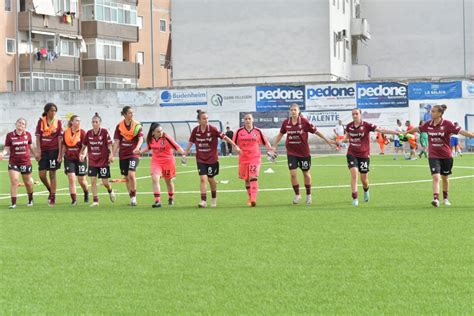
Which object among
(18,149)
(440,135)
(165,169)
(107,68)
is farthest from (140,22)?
(440,135)

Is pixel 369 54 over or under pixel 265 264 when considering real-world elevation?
over

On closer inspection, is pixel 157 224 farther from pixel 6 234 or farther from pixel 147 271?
pixel 147 271

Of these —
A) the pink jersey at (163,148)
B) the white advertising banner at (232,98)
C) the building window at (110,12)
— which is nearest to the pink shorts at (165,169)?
the pink jersey at (163,148)

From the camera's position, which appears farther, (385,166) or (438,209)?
(385,166)

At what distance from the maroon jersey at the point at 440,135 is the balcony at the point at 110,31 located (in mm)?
59352

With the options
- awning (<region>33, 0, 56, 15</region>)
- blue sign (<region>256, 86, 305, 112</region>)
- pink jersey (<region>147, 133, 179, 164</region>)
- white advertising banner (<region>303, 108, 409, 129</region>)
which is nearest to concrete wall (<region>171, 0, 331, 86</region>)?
blue sign (<region>256, 86, 305, 112</region>)

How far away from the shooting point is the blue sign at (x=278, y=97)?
186 feet

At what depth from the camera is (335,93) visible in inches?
2202

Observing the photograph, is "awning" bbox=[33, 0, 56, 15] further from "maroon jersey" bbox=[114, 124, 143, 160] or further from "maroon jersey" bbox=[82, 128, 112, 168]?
"maroon jersey" bbox=[114, 124, 143, 160]

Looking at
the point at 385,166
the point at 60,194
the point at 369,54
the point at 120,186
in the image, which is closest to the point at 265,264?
the point at 60,194

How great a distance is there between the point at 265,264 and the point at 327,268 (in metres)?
0.77

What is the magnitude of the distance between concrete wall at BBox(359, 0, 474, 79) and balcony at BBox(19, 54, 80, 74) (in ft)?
74.7

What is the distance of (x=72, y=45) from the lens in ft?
244

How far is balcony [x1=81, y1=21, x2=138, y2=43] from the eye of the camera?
75.2 m
